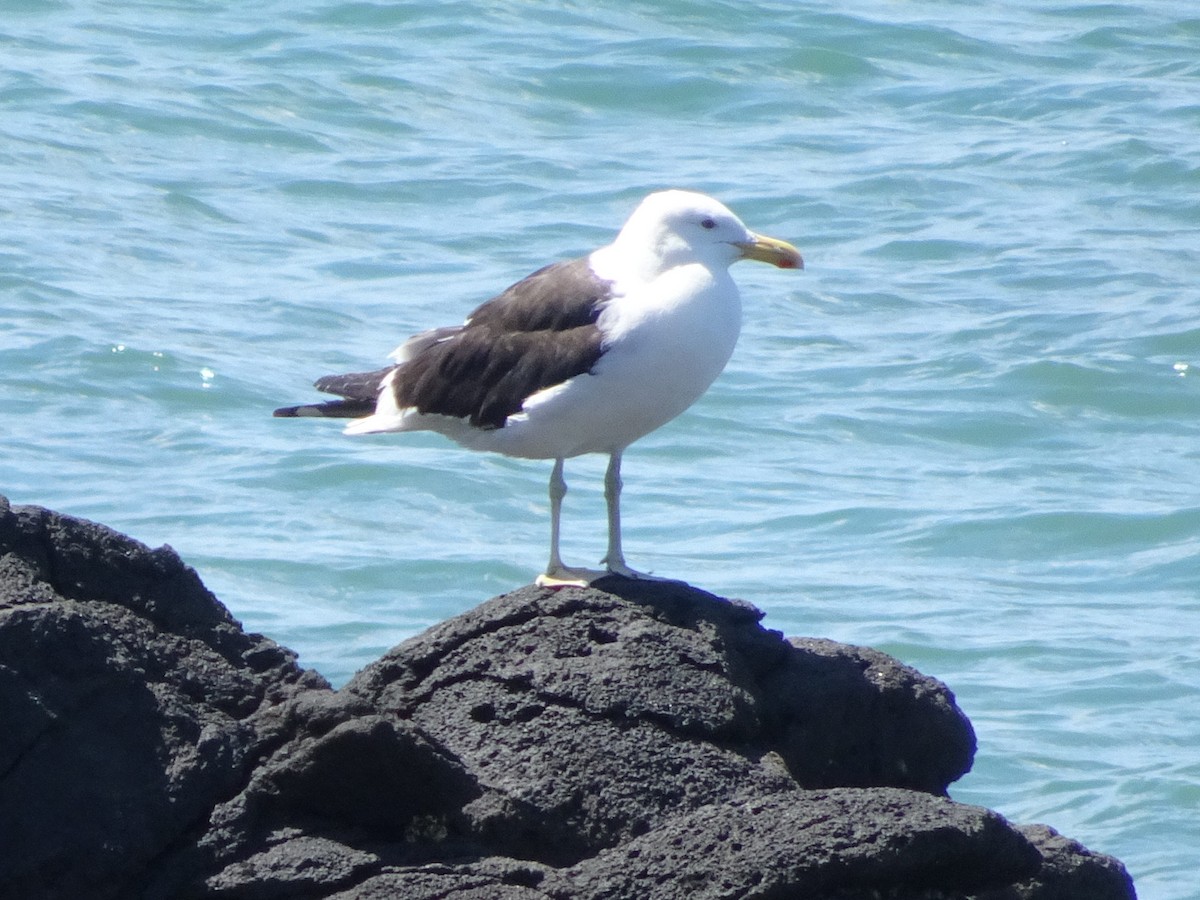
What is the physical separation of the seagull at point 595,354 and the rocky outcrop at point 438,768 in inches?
27.3

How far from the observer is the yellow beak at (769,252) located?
6.09 metres

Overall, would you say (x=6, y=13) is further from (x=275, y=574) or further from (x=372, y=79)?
(x=275, y=574)

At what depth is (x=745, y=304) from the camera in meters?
14.8

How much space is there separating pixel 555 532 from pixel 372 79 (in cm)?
1372

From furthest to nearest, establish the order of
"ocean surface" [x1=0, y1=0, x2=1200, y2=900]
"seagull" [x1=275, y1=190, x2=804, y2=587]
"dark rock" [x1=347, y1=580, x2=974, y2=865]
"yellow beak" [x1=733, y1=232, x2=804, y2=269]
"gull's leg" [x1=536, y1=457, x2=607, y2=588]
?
"ocean surface" [x1=0, y1=0, x2=1200, y2=900] → "yellow beak" [x1=733, y1=232, x2=804, y2=269] → "seagull" [x1=275, y1=190, x2=804, y2=587] → "gull's leg" [x1=536, y1=457, x2=607, y2=588] → "dark rock" [x1=347, y1=580, x2=974, y2=865]

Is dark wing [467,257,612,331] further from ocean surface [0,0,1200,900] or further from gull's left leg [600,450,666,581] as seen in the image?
ocean surface [0,0,1200,900]

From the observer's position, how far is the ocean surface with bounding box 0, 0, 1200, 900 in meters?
10.4

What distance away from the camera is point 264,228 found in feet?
51.6

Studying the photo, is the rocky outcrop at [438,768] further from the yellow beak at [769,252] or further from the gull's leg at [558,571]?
the yellow beak at [769,252]

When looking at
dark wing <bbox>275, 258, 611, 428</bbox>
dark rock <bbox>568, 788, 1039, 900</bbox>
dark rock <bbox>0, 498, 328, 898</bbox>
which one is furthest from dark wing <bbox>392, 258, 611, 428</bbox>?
dark rock <bbox>568, 788, 1039, 900</bbox>

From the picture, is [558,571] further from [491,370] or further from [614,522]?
[491,370]

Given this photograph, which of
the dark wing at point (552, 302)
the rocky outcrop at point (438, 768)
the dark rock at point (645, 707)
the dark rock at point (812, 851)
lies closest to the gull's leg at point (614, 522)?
the dark rock at point (645, 707)

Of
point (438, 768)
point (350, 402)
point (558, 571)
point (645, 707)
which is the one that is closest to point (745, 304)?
point (350, 402)

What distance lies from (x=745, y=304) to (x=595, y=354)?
915cm
